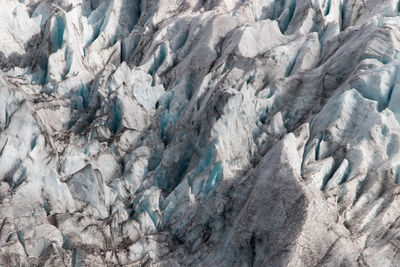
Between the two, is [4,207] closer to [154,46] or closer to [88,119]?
[88,119]

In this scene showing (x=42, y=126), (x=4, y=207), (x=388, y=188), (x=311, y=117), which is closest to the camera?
(x=388, y=188)

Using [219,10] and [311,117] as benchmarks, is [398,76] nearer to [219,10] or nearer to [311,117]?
[311,117]

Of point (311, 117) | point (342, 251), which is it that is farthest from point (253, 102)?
point (342, 251)

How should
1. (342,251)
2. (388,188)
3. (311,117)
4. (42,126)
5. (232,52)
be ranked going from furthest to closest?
(232,52)
(42,126)
(311,117)
(388,188)
(342,251)

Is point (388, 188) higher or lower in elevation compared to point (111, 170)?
higher

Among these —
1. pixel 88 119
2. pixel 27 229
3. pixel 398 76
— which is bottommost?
pixel 88 119

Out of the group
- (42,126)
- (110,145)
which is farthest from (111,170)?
(42,126)

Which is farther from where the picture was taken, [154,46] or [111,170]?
[154,46]
